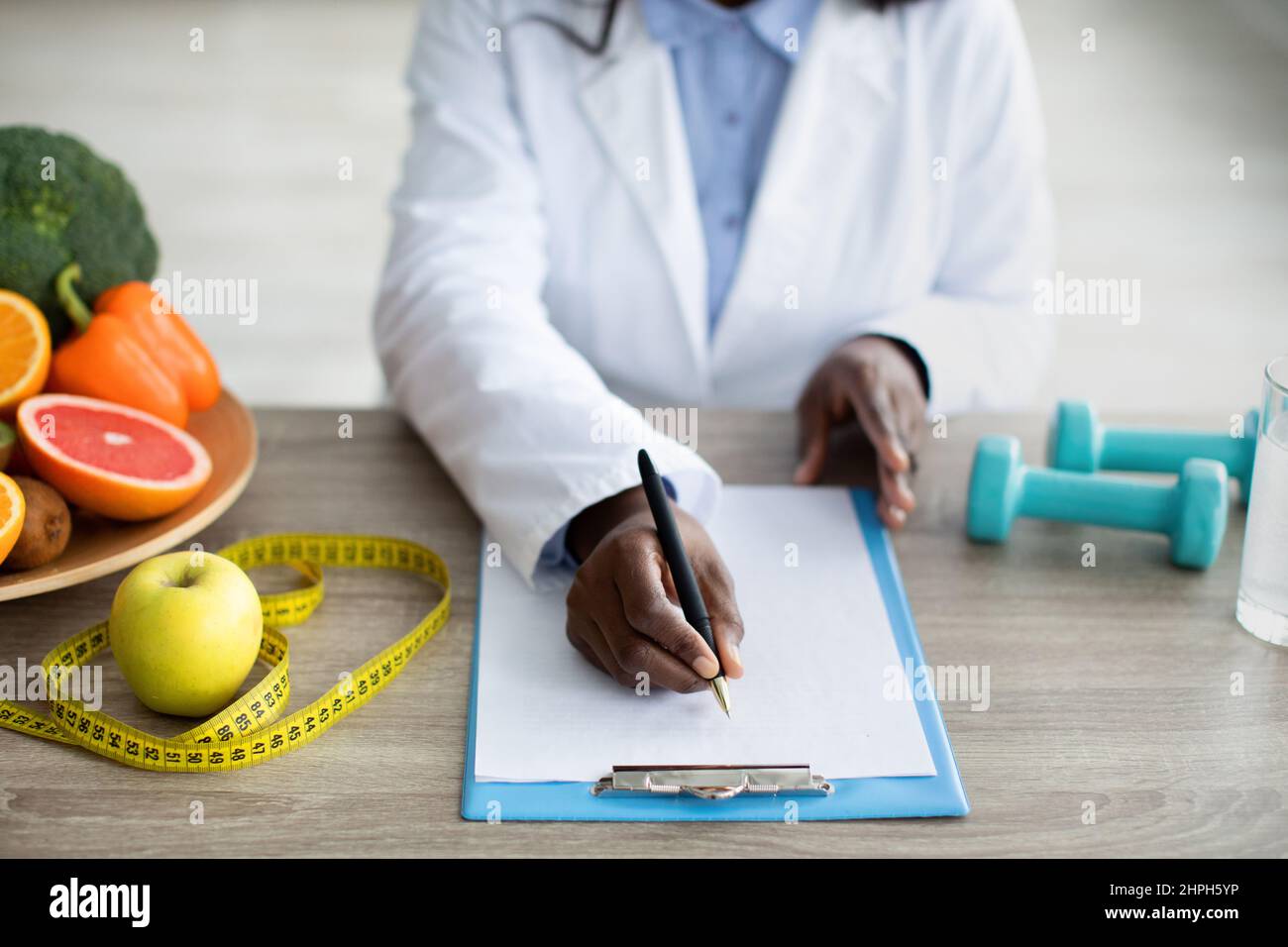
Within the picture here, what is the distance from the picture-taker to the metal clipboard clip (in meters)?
0.97

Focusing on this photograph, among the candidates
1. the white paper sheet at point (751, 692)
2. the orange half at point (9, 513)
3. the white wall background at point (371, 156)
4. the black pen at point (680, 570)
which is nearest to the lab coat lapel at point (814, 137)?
the white paper sheet at point (751, 692)

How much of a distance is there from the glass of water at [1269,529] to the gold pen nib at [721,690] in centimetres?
49

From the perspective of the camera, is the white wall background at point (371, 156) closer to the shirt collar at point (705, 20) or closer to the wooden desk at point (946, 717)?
the shirt collar at point (705, 20)

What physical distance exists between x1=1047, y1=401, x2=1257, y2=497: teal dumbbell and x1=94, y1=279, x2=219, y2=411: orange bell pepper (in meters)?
0.88

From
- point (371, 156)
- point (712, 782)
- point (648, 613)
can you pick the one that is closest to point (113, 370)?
point (648, 613)

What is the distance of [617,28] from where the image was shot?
174 centimetres

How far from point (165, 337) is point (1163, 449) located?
103cm

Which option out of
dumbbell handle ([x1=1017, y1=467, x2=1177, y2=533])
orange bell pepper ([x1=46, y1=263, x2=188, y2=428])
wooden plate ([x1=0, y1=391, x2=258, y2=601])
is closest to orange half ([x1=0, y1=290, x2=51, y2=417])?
orange bell pepper ([x1=46, y1=263, x2=188, y2=428])

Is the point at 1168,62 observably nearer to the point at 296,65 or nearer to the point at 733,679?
the point at 296,65

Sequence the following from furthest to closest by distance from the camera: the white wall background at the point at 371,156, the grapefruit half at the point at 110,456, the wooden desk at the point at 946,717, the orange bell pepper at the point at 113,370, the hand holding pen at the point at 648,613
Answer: the white wall background at the point at 371,156 → the orange bell pepper at the point at 113,370 → the grapefruit half at the point at 110,456 → the hand holding pen at the point at 648,613 → the wooden desk at the point at 946,717

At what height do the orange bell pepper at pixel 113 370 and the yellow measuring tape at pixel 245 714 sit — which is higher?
the orange bell pepper at pixel 113 370

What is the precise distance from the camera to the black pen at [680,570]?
3.46 ft

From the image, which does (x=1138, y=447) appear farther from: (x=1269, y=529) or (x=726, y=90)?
(x=726, y=90)
